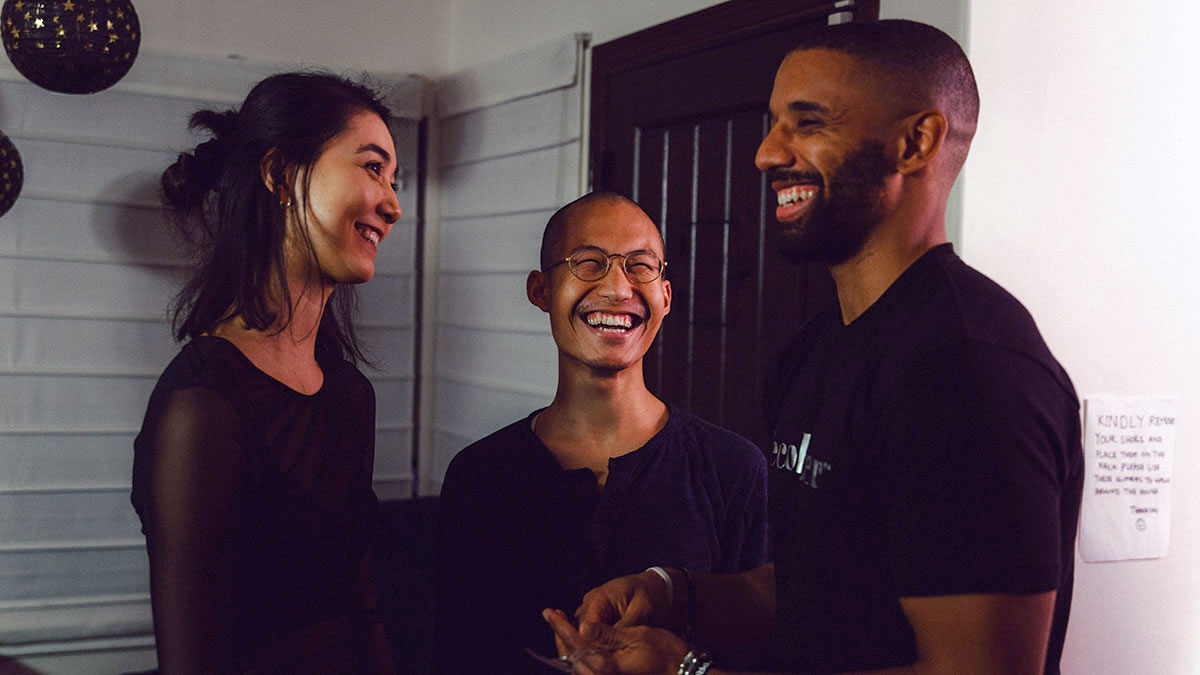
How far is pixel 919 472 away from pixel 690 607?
1.63 feet

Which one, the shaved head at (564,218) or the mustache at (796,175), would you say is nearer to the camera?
the mustache at (796,175)

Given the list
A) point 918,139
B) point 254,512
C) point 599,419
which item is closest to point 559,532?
point 599,419

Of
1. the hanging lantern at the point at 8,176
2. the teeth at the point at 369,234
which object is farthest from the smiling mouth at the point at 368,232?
the hanging lantern at the point at 8,176

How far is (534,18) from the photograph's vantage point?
11.3ft

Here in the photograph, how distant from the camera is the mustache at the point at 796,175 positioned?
1114mm

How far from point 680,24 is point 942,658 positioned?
82.4 inches

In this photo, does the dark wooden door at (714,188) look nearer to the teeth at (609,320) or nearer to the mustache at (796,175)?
the teeth at (609,320)

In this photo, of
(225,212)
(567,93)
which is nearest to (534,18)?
(567,93)

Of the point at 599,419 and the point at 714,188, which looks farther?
the point at 714,188

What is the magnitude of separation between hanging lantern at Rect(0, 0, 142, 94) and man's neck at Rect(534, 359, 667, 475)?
1.56 meters

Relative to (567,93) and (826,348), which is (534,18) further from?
(826,348)

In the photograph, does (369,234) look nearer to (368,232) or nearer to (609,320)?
(368,232)

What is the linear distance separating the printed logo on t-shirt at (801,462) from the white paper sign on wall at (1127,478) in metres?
1.01

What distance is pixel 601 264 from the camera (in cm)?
153
